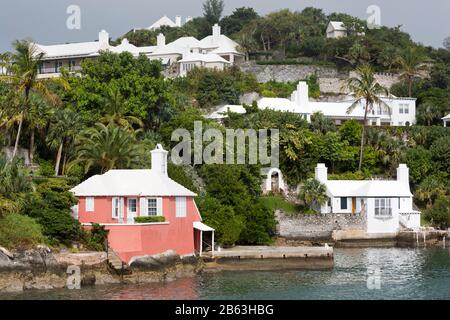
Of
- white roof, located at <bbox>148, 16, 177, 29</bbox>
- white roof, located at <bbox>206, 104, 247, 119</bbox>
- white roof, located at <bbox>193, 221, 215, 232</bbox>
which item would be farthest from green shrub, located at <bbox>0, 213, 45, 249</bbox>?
white roof, located at <bbox>148, 16, 177, 29</bbox>

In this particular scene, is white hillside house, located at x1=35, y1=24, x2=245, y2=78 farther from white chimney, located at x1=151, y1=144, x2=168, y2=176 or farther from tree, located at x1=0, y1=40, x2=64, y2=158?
white chimney, located at x1=151, y1=144, x2=168, y2=176

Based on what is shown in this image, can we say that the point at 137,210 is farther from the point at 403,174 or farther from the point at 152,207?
the point at 403,174

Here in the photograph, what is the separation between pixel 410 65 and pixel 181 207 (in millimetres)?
56836

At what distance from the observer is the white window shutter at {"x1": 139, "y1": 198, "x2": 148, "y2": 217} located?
165ft

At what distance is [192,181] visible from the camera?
209 feet

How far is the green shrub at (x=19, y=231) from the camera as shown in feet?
148

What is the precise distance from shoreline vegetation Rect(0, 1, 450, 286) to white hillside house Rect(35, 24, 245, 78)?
3.48 metres

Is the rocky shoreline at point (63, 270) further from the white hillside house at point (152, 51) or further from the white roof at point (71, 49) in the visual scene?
the white roof at point (71, 49)

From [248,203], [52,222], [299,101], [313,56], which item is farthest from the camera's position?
[313,56]

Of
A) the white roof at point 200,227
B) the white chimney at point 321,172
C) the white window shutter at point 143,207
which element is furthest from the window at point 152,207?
the white chimney at point 321,172

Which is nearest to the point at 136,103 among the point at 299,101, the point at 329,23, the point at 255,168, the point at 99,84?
the point at 99,84

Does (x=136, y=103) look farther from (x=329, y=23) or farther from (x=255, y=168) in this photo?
(x=329, y=23)

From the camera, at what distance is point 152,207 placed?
50.5 m

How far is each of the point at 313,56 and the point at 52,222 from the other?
234 ft
